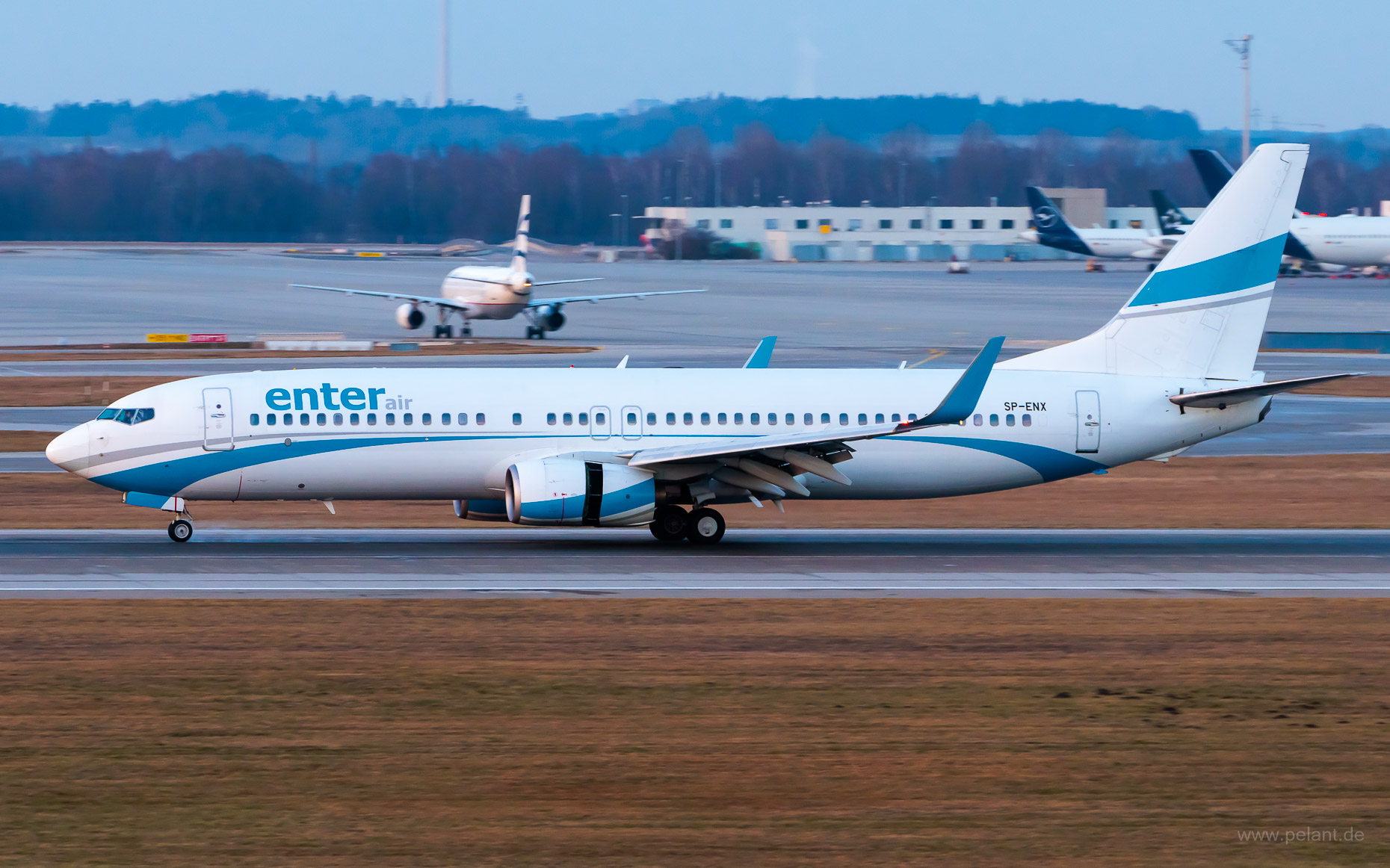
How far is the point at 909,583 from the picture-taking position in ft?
87.1

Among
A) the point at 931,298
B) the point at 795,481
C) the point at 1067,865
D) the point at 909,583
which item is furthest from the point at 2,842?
the point at 931,298

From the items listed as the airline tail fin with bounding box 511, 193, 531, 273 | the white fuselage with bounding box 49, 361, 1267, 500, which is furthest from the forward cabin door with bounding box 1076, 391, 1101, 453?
the airline tail fin with bounding box 511, 193, 531, 273

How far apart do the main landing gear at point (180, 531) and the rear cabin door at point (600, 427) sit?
818cm

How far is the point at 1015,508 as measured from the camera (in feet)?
126

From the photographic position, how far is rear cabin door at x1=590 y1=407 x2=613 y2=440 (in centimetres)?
3105

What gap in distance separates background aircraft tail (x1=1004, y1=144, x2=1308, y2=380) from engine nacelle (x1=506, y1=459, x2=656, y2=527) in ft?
31.6

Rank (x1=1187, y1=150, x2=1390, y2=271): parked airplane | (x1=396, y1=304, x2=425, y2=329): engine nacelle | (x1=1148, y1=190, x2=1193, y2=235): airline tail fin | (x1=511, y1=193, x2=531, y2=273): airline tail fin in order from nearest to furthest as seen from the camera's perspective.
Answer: (x1=511, y1=193, x2=531, y2=273): airline tail fin < (x1=396, y1=304, x2=425, y2=329): engine nacelle < (x1=1187, y1=150, x2=1390, y2=271): parked airplane < (x1=1148, y1=190, x2=1193, y2=235): airline tail fin

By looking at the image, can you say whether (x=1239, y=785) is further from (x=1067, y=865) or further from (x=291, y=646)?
(x=291, y=646)

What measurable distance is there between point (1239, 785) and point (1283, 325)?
88941mm

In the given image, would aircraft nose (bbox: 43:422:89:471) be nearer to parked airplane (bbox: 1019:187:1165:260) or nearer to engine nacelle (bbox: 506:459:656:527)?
engine nacelle (bbox: 506:459:656:527)

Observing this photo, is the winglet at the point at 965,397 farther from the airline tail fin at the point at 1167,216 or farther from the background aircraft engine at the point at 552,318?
the airline tail fin at the point at 1167,216

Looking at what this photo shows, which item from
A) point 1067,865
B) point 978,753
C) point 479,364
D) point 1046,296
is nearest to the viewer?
point 1067,865

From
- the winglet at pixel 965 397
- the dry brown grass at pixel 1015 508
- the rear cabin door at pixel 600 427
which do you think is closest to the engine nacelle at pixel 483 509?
the rear cabin door at pixel 600 427

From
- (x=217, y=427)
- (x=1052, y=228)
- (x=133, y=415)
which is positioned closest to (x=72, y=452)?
(x=133, y=415)
